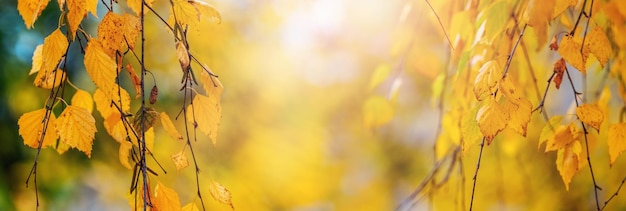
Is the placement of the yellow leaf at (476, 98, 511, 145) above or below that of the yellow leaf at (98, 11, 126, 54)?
below

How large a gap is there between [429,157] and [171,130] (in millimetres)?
1517

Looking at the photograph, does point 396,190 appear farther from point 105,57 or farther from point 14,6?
point 105,57

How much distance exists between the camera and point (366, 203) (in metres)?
2.10

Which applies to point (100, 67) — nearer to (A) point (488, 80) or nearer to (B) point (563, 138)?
(A) point (488, 80)

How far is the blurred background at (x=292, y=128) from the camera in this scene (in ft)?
6.00

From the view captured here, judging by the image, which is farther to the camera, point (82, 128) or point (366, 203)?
point (366, 203)

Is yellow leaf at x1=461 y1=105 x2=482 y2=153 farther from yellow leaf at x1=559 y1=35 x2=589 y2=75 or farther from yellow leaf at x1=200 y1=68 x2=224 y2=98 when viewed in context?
yellow leaf at x1=200 y1=68 x2=224 y2=98

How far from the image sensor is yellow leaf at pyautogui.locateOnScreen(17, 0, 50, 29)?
1.60ft

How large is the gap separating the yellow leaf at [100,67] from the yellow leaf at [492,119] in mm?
295

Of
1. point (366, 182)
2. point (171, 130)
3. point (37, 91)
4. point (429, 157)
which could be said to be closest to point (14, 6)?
point (37, 91)

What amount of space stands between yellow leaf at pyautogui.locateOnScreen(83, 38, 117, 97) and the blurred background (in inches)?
49.6

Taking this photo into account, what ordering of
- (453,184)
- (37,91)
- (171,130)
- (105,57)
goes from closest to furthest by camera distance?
1. (105,57)
2. (171,130)
3. (37,91)
4. (453,184)

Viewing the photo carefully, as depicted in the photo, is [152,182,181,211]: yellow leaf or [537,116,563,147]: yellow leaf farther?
[537,116,563,147]: yellow leaf

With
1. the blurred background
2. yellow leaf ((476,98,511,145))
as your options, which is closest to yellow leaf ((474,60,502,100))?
yellow leaf ((476,98,511,145))
